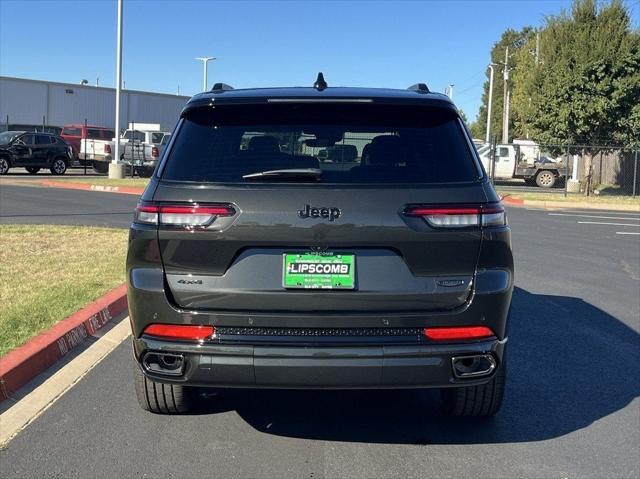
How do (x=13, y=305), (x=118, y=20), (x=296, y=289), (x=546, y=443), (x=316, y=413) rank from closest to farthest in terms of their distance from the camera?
(x=296, y=289)
(x=546, y=443)
(x=316, y=413)
(x=13, y=305)
(x=118, y=20)

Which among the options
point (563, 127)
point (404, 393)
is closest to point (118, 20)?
point (563, 127)

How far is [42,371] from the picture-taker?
5.02 m

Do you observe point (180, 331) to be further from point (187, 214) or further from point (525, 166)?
point (525, 166)

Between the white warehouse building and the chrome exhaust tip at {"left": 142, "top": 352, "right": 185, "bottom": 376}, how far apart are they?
41129 millimetres

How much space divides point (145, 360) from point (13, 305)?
10.4 feet

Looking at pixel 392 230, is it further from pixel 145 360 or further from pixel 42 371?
pixel 42 371

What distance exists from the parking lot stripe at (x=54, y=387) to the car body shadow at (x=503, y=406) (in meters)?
1.04

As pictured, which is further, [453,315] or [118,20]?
[118,20]

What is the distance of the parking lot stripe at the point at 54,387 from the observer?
13.6 feet

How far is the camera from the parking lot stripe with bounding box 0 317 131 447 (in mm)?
4141

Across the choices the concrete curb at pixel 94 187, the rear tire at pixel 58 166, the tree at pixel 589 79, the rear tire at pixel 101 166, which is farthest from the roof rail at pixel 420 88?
the rear tire at pixel 101 166

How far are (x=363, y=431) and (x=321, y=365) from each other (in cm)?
95

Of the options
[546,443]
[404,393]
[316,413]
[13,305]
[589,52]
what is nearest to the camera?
[546,443]

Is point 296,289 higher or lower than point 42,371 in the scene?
higher
